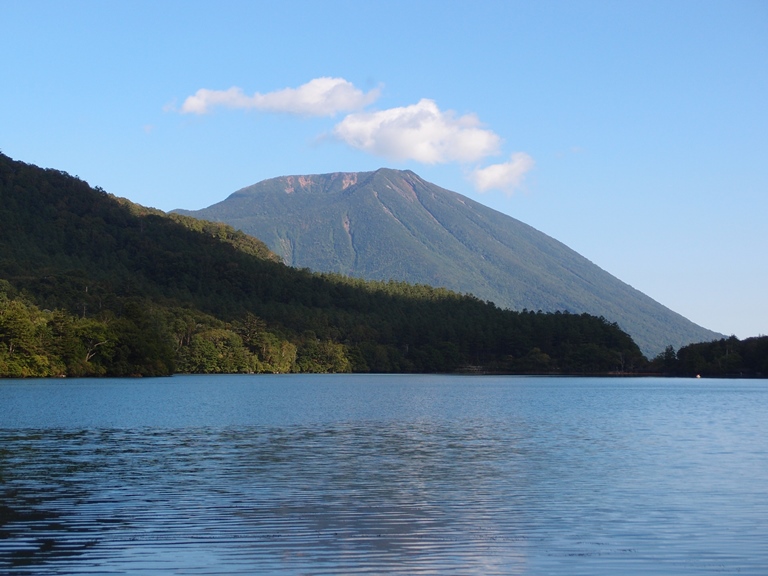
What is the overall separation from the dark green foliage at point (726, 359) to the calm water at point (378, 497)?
12926cm

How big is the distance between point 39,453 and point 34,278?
11698cm

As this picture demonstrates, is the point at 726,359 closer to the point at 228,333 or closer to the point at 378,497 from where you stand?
the point at 228,333

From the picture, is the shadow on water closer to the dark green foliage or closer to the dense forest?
the dense forest

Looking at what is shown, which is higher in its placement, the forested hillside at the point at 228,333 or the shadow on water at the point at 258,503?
the forested hillside at the point at 228,333

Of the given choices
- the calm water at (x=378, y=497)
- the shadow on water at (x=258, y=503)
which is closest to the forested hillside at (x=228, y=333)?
the calm water at (x=378, y=497)

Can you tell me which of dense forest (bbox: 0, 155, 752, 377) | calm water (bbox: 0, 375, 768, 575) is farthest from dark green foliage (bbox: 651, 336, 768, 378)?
calm water (bbox: 0, 375, 768, 575)

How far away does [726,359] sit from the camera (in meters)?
170

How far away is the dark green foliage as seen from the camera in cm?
16675

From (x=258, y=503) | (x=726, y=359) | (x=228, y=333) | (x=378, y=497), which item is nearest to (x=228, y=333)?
(x=228, y=333)

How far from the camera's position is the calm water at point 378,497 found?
51.2 feet

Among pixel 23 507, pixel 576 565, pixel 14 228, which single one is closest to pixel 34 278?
pixel 14 228

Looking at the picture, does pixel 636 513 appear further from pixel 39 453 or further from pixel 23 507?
pixel 39 453

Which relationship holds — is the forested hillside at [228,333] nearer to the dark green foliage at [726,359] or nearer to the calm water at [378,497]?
the dark green foliage at [726,359]

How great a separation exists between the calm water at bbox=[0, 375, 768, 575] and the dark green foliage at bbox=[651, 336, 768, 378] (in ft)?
424
